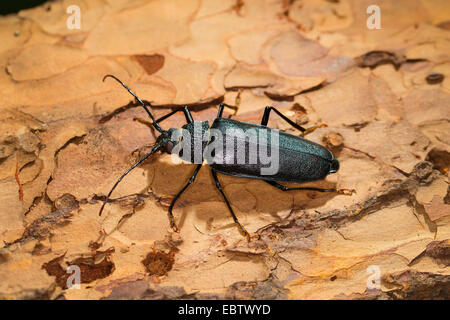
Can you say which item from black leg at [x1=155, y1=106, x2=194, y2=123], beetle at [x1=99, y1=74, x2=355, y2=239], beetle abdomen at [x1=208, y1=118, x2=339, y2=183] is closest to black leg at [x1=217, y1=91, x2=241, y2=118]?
beetle at [x1=99, y1=74, x2=355, y2=239]

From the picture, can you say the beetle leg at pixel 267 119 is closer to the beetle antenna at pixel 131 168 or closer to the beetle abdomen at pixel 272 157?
A: the beetle abdomen at pixel 272 157

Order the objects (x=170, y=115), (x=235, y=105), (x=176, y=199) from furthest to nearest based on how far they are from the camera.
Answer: (x=235, y=105) < (x=170, y=115) < (x=176, y=199)

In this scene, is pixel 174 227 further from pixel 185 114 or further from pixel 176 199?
pixel 185 114

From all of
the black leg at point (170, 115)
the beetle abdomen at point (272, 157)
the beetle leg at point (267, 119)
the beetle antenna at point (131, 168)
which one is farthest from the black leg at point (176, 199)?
the beetle leg at point (267, 119)

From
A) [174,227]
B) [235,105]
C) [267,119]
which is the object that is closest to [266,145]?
[267,119]

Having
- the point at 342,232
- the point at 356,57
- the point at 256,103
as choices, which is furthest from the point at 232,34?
the point at 342,232

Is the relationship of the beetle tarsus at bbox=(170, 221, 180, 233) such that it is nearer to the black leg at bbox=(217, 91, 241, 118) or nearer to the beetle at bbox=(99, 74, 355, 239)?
the beetle at bbox=(99, 74, 355, 239)

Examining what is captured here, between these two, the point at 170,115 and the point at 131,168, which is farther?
the point at 170,115

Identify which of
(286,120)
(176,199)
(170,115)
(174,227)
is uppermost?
(170,115)

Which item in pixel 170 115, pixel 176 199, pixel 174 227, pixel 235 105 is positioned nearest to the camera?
pixel 174 227
